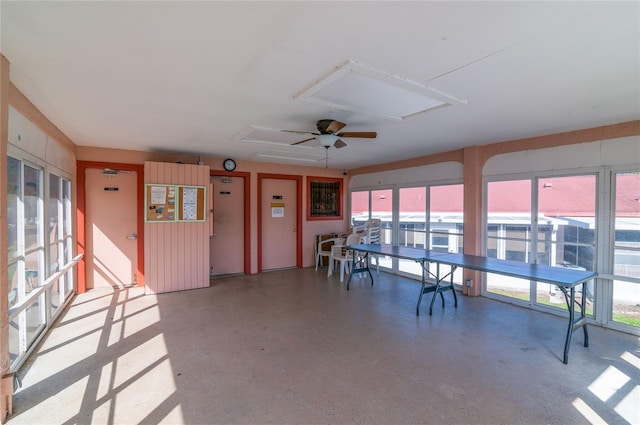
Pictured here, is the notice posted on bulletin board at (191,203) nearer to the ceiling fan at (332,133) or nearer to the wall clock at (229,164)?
the wall clock at (229,164)

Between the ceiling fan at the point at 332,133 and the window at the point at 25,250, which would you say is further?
the ceiling fan at the point at 332,133

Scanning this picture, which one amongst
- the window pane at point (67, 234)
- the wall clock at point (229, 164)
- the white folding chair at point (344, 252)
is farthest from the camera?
the white folding chair at point (344, 252)

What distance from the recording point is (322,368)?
263 cm

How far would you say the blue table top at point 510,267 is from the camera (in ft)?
9.77

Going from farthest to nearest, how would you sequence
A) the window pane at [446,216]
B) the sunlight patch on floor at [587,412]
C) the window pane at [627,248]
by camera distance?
the window pane at [446,216], the window pane at [627,248], the sunlight patch on floor at [587,412]

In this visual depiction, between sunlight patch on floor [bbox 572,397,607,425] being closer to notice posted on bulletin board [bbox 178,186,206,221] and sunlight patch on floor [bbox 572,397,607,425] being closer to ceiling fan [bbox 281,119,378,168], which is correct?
ceiling fan [bbox 281,119,378,168]

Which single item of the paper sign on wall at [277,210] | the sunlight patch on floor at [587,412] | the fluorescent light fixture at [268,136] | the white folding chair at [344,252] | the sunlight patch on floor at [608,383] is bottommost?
the sunlight patch on floor at [587,412]

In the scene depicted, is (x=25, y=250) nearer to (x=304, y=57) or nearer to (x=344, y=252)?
(x=304, y=57)

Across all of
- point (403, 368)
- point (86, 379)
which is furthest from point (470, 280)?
point (86, 379)

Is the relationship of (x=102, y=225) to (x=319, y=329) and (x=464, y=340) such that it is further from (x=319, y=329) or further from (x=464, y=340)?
(x=464, y=340)

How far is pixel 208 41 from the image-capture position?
1792mm

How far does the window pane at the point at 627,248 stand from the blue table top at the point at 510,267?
1.87 feet

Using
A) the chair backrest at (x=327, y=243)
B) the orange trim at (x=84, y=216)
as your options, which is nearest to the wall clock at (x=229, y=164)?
the orange trim at (x=84, y=216)

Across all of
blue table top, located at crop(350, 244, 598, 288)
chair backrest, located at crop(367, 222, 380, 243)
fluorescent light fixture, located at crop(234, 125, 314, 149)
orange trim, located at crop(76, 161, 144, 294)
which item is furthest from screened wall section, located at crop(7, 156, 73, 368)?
chair backrest, located at crop(367, 222, 380, 243)
